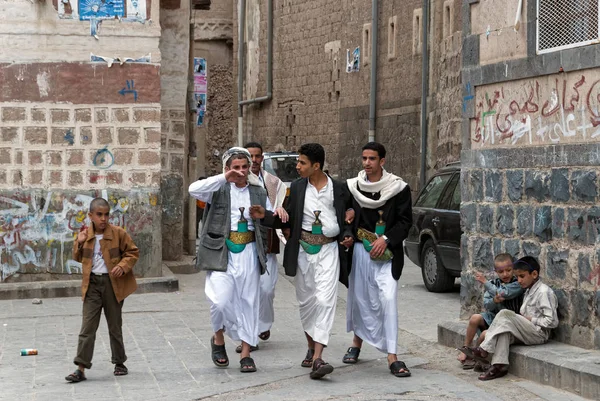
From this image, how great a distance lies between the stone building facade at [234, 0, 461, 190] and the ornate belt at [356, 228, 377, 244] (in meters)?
16.0

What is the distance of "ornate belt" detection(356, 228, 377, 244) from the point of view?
29.3 feet

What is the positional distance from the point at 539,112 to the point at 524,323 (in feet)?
5.82

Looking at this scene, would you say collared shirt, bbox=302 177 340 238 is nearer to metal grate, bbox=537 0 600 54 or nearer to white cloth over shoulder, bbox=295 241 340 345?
white cloth over shoulder, bbox=295 241 340 345

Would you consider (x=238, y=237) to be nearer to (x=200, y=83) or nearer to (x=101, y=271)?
(x=101, y=271)

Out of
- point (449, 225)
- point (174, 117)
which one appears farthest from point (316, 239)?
point (174, 117)

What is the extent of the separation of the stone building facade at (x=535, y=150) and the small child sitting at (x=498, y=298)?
38 cm

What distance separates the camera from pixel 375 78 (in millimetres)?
31922

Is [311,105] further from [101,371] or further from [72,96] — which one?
[101,371]

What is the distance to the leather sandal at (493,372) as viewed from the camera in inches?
336

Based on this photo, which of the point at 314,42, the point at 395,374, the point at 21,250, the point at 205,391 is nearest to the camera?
the point at 205,391

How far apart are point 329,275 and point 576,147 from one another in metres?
2.08

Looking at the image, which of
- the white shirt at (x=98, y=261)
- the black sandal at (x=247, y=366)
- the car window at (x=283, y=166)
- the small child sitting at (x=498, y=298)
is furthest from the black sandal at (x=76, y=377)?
the car window at (x=283, y=166)

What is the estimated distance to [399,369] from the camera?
8664 mm

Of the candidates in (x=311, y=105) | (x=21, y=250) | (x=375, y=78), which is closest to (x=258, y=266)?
(x=21, y=250)
